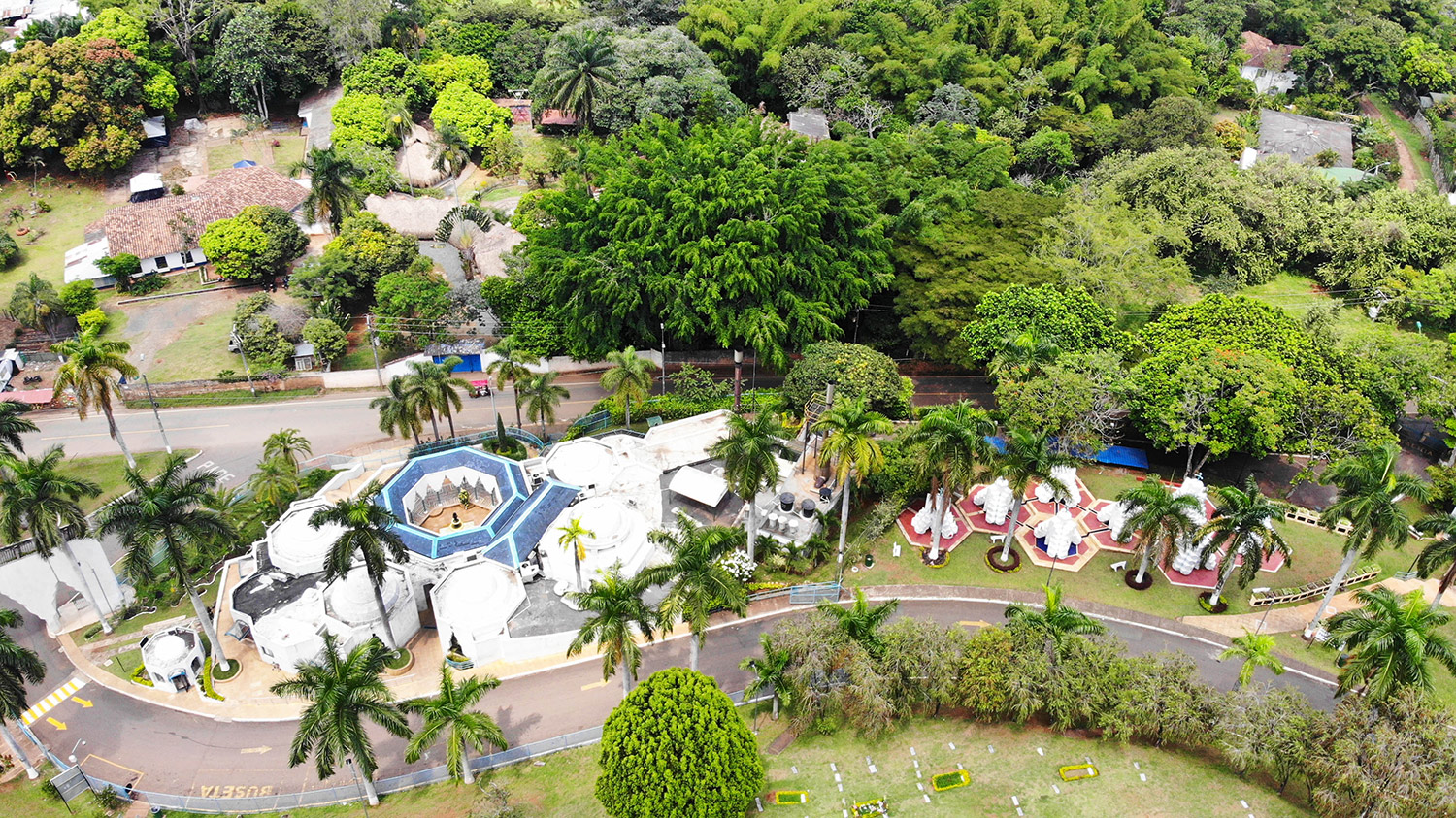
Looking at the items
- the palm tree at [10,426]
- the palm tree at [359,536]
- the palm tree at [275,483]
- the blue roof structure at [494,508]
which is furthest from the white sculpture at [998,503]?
the palm tree at [10,426]

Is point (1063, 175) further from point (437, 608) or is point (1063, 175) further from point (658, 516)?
point (437, 608)

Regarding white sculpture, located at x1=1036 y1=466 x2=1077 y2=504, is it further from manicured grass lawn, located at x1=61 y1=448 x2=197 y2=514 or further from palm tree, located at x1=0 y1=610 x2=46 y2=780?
manicured grass lawn, located at x1=61 y1=448 x2=197 y2=514

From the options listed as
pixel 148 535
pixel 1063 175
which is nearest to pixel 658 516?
pixel 148 535

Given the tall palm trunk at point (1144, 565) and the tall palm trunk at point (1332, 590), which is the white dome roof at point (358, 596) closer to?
the tall palm trunk at point (1144, 565)

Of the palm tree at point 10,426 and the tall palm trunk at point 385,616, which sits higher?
the palm tree at point 10,426

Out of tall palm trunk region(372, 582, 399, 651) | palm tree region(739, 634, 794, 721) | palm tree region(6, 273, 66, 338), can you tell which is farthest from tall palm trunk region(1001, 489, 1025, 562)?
palm tree region(6, 273, 66, 338)

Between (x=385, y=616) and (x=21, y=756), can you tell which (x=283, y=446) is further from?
(x=21, y=756)

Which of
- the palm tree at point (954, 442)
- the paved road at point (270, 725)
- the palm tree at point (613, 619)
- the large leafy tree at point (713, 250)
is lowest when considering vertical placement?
the paved road at point (270, 725)
